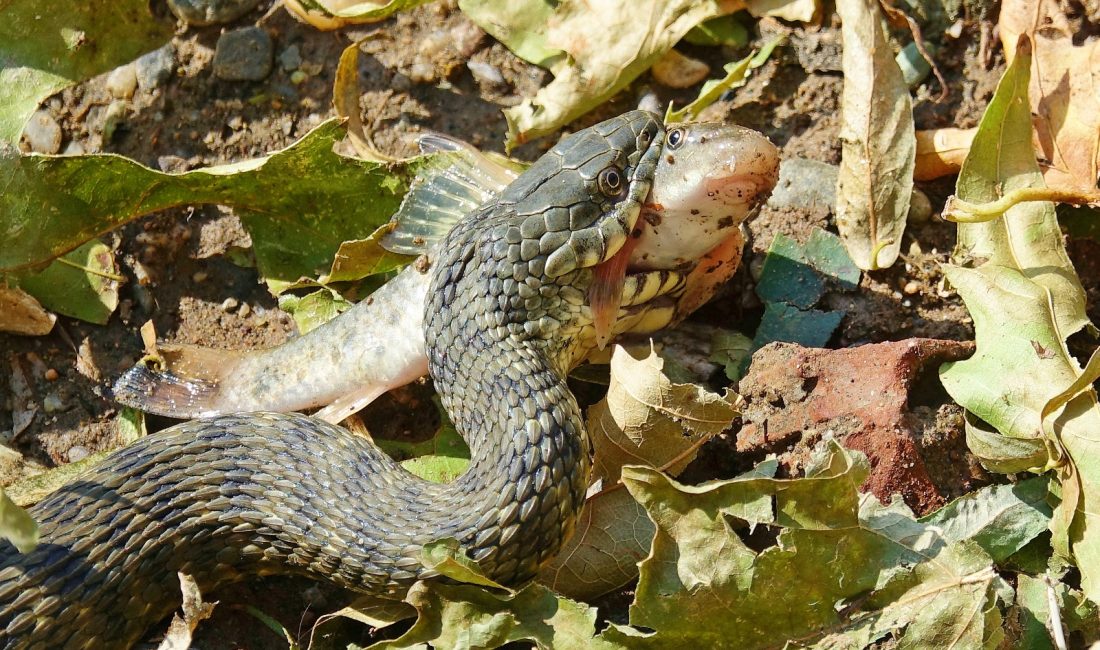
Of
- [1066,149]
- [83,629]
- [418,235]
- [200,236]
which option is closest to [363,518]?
[83,629]

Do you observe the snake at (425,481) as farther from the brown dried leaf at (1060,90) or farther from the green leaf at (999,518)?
the brown dried leaf at (1060,90)

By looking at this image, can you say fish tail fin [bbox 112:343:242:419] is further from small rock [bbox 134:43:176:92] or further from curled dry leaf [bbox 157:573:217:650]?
small rock [bbox 134:43:176:92]

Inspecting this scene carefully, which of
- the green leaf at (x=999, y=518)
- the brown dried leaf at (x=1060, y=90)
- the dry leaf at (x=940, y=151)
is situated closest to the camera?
the green leaf at (x=999, y=518)

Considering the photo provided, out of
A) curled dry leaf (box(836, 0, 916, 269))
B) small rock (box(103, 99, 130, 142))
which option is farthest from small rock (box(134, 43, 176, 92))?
curled dry leaf (box(836, 0, 916, 269))

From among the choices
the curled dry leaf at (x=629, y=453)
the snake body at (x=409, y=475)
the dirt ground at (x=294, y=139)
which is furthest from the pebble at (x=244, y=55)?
the curled dry leaf at (x=629, y=453)

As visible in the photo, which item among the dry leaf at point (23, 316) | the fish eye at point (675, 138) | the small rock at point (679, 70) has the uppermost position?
the fish eye at point (675, 138)

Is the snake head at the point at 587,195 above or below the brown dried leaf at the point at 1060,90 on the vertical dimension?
above

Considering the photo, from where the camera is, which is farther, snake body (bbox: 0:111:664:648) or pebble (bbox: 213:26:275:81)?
pebble (bbox: 213:26:275:81)
